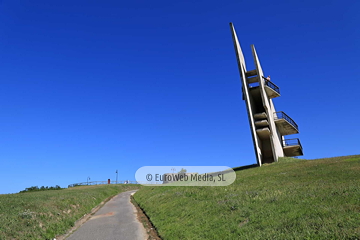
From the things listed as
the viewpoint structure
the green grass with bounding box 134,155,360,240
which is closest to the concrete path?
the green grass with bounding box 134,155,360,240

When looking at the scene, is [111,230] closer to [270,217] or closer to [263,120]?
[270,217]

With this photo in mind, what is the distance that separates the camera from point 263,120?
38.0 metres

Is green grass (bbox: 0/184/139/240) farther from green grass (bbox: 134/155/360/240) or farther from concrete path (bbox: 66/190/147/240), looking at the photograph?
green grass (bbox: 134/155/360/240)

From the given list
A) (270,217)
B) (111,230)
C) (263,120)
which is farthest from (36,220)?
(263,120)

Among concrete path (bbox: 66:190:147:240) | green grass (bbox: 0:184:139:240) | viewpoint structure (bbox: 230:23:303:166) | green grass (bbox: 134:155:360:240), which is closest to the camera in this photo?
green grass (bbox: 134:155:360:240)

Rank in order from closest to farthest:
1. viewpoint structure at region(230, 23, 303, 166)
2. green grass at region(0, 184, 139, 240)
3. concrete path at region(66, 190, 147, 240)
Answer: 1. green grass at region(0, 184, 139, 240)
2. concrete path at region(66, 190, 147, 240)
3. viewpoint structure at region(230, 23, 303, 166)

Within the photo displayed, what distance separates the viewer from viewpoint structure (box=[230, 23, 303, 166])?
37.8m

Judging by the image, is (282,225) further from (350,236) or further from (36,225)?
(36,225)

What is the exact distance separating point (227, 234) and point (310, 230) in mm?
3268

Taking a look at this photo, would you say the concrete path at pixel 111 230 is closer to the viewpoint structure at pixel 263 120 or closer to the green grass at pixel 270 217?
the green grass at pixel 270 217

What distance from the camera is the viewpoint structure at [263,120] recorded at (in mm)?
37781

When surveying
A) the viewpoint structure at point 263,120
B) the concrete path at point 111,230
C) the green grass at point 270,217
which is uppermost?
the viewpoint structure at point 263,120

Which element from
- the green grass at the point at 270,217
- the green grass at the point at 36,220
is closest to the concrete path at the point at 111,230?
the green grass at the point at 36,220

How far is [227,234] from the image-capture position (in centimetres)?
1042
